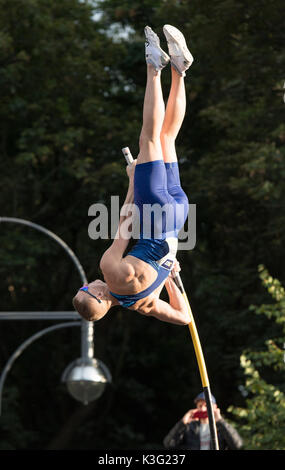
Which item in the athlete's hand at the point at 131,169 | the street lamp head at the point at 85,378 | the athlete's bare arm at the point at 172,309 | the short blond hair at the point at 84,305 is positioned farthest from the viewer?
the street lamp head at the point at 85,378

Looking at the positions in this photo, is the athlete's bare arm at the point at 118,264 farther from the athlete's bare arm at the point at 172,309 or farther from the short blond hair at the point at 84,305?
the athlete's bare arm at the point at 172,309

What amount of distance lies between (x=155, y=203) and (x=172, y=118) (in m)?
0.76

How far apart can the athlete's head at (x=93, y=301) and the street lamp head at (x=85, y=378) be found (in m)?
6.89

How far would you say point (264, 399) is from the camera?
1188 centimetres

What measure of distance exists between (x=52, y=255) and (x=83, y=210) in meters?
1.52

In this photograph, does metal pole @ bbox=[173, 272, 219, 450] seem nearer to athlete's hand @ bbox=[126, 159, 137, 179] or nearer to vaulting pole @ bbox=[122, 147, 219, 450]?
vaulting pole @ bbox=[122, 147, 219, 450]

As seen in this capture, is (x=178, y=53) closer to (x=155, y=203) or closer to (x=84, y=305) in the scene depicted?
(x=155, y=203)

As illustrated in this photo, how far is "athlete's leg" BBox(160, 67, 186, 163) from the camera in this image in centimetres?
616

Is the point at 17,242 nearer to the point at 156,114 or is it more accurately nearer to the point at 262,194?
the point at 262,194

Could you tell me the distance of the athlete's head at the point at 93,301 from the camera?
19.2 feet

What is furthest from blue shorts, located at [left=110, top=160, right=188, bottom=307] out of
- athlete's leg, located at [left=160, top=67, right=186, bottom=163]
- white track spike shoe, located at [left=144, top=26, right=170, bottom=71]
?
white track spike shoe, located at [left=144, top=26, right=170, bottom=71]

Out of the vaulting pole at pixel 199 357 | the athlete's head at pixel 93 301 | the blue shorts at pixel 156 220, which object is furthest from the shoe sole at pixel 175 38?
the athlete's head at pixel 93 301

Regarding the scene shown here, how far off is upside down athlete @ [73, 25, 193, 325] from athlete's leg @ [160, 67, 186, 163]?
0.02 m

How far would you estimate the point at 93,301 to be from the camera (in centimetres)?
588
